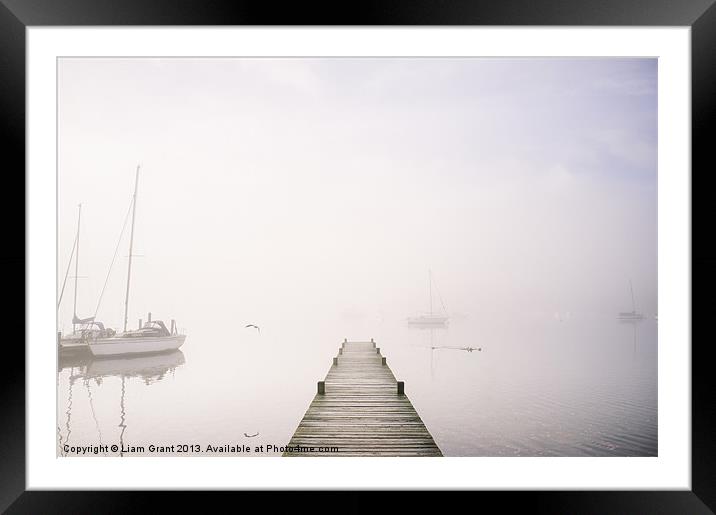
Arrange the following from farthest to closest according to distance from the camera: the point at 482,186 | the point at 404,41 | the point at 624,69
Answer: the point at 482,186 < the point at 624,69 < the point at 404,41

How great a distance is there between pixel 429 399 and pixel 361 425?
611 cm

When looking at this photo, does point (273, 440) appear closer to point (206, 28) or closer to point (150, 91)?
point (206, 28)

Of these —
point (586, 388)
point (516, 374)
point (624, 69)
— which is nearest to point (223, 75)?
point (624, 69)

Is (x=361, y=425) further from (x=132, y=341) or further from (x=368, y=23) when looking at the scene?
(x=132, y=341)

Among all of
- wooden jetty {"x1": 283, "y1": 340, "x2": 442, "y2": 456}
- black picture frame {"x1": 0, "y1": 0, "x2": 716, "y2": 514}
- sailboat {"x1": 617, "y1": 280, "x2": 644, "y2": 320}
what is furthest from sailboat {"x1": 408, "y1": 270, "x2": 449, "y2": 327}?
black picture frame {"x1": 0, "y1": 0, "x2": 716, "y2": 514}

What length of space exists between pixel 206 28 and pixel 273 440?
21.1 ft

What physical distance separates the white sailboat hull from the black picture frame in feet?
30.2

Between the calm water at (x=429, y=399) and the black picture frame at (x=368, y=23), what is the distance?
4.27 metres

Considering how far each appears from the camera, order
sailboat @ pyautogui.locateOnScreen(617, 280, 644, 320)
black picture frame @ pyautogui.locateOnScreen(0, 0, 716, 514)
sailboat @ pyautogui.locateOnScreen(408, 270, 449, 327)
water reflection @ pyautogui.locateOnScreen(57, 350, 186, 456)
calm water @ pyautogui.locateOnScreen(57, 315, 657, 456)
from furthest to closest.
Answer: sailboat @ pyautogui.locateOnScreen(617, 280, 644, 320) < sailboat @ pyautogui.locateOnScreen(408, 270, 449, 327) < water reflection @ pyautogui.locateOnScreen(57, 350, 186, 456) < calm water @ pyautogui.locateOnScreen(57, 315, 657, 456) < black picture frame @ pyautogui.locateOnScreen(0, 0, 716, 514)

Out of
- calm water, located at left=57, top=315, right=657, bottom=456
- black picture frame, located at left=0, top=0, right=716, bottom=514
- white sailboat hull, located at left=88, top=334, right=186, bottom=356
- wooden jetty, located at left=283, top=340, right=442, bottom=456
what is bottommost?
calm water, located at left=57, top=315, right=657, bottom=456

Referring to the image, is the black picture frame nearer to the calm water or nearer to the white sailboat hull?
the calm water

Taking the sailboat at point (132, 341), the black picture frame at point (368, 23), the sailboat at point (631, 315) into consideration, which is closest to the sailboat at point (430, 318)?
the sailboat at point (631, 315)

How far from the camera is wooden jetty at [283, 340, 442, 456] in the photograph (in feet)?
9.11

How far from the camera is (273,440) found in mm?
7117
